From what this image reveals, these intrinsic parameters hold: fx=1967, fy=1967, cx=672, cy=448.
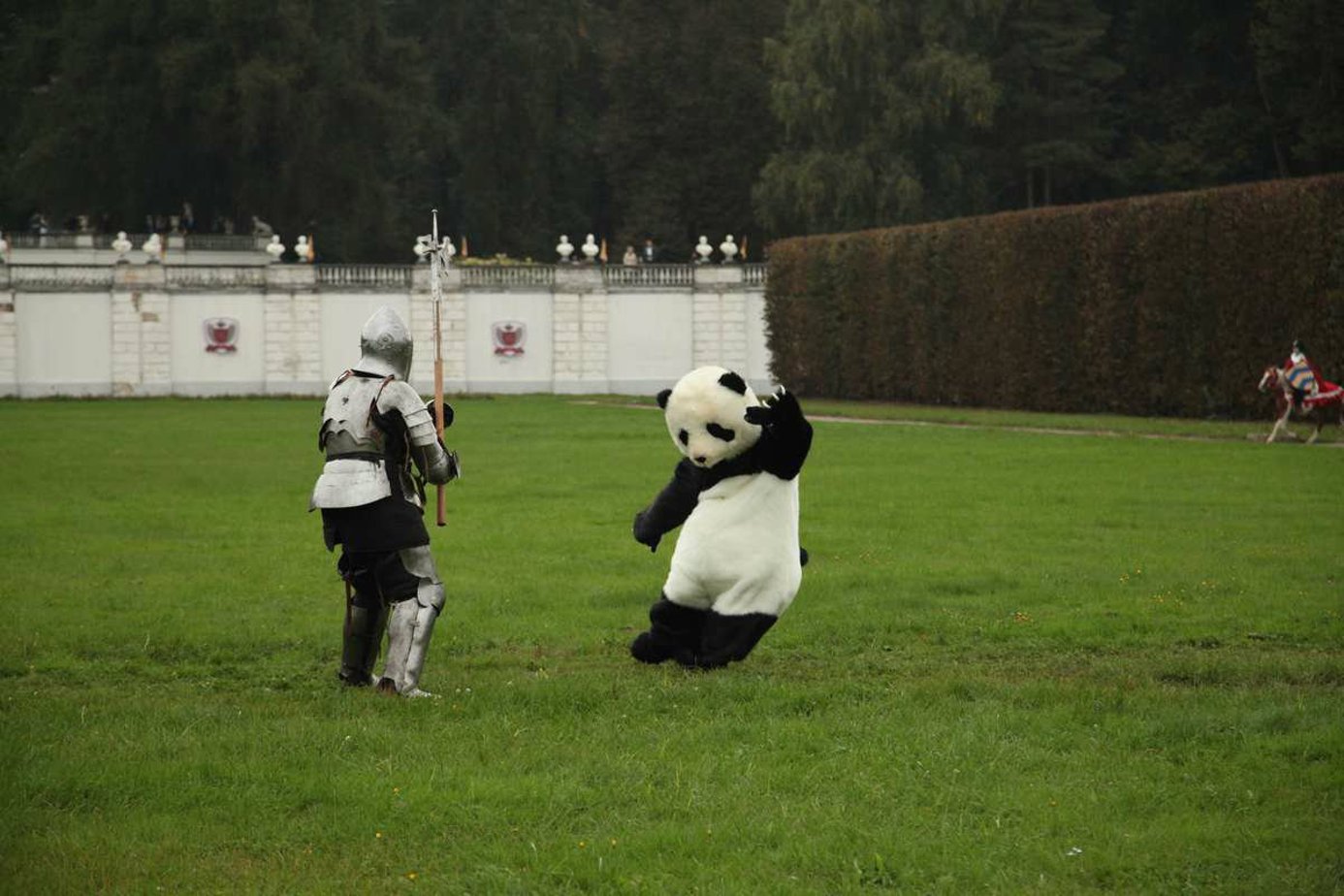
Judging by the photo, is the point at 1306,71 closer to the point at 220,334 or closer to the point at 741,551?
the point at 220,334

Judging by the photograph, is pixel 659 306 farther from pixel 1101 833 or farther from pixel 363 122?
pixel 1101 833

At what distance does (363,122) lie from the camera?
64.0 metres

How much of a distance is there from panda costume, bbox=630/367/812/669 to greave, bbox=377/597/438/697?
1.39 meters

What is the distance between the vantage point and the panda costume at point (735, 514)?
411 inches

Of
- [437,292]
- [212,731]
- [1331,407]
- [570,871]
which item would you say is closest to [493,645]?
[437,292]

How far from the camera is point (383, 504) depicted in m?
10.0

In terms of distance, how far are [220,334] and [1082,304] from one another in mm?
26551

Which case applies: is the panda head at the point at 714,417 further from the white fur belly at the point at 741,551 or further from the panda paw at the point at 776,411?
the white fur belly at the point at 741,551

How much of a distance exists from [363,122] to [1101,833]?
194 ft

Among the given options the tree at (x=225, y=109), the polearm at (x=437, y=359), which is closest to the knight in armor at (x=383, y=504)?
the polearm at (x=437, y=359)

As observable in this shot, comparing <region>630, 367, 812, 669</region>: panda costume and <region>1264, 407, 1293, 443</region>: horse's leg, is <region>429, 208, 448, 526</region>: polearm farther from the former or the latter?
<region>1264, 407, 1293, 443</region>: horse's leg

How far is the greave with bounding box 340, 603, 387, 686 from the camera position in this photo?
33.4ft

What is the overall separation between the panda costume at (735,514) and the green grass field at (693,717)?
377 mm

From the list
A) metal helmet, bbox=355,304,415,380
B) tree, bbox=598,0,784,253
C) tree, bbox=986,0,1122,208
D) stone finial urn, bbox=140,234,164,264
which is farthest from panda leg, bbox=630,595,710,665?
tree, bbox=598,0,784,253
